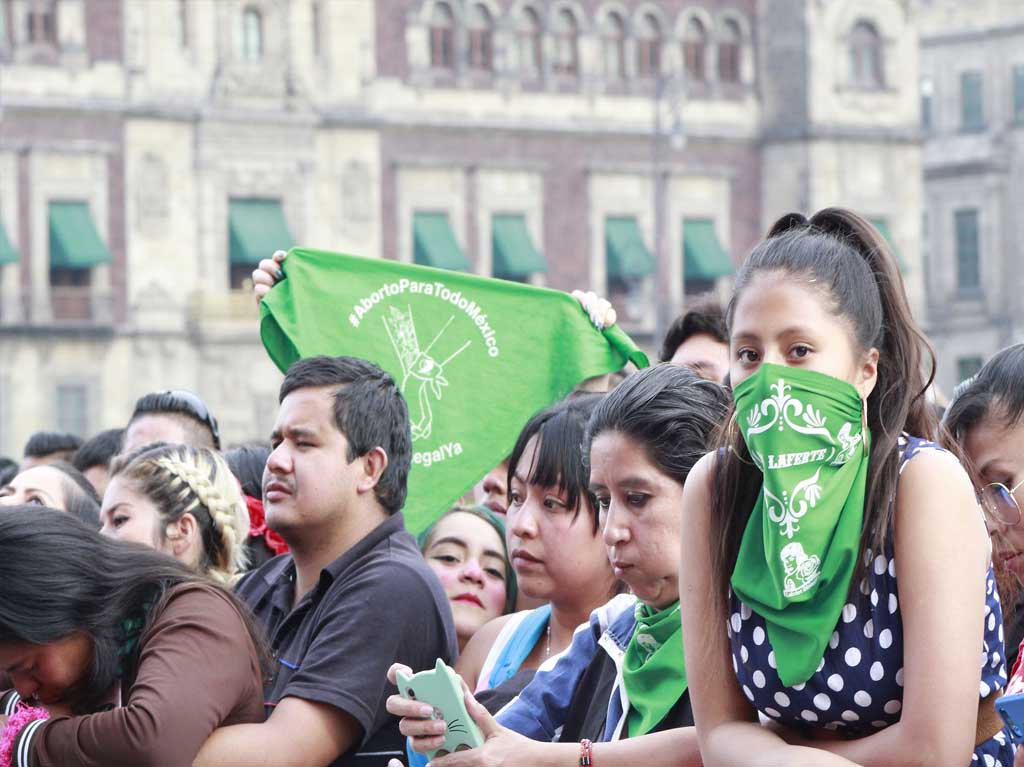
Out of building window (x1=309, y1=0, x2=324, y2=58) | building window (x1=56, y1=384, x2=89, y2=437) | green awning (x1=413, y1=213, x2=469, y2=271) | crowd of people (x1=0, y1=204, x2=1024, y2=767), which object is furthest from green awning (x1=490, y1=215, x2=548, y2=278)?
crowd of people (x1=0, y1=204, x2=1024, y2=767)

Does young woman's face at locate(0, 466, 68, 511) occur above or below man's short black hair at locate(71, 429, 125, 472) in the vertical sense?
above

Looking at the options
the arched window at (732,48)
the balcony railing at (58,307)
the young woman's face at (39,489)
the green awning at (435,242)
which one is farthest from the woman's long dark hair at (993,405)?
the arched window at (732,48)

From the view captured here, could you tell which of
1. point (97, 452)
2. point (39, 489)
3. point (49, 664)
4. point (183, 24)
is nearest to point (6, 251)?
point (183, 24)

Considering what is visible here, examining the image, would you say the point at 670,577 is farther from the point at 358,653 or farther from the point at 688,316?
the point at 688,316

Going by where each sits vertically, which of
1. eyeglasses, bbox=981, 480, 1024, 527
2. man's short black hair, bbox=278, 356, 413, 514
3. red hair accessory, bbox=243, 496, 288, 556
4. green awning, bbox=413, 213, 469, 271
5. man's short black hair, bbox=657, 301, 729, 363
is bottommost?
red hair accessory, bbox=243, 496, 288, 556

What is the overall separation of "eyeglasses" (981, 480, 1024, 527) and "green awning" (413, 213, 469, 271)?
3342cm

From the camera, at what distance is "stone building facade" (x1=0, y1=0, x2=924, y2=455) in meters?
34.5

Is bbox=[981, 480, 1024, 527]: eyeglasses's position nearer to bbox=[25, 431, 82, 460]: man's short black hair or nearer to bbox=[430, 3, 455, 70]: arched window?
bbox=[25, 431, 82, 460]: man's short black hair

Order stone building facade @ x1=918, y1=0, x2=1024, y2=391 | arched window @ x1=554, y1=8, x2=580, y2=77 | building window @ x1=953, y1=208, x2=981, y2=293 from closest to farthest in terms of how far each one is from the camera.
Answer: arched window @ x1=554, y1=8, x2=580, y2=77 → stone building facade @ x1=918, y1=0, x2=1024, y2=391 → building window @ x1=953, y1=208, x2=981, y2=293

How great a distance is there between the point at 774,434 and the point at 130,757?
5.01ft

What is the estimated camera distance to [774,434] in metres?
3.08

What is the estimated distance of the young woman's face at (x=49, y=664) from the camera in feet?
13.0

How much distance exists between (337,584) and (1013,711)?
1.95 meters

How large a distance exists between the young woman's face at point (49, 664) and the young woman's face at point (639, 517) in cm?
108
